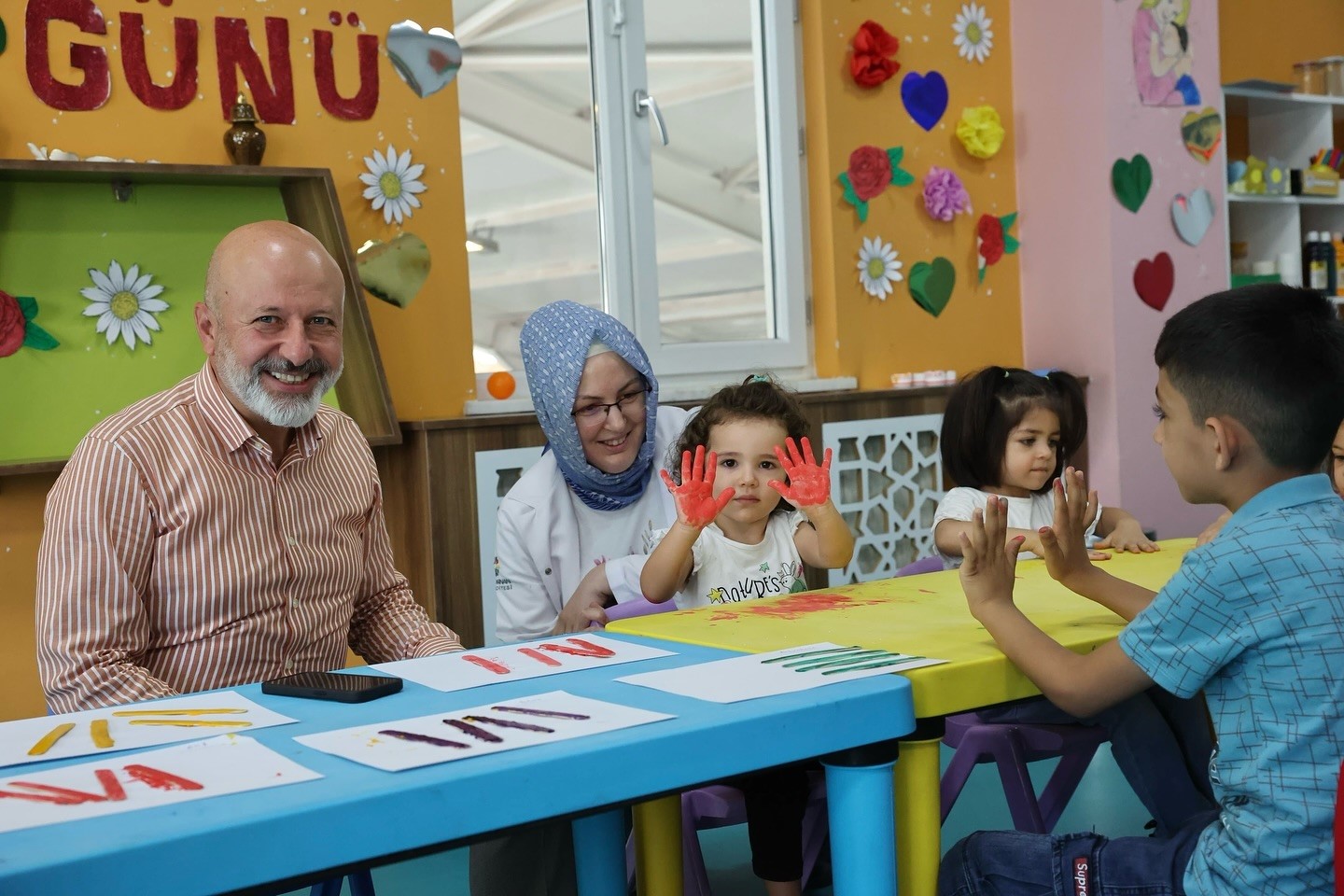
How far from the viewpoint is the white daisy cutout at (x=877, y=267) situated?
4137 millimetres

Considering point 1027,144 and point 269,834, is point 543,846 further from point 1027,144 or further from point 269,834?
point 1027,144

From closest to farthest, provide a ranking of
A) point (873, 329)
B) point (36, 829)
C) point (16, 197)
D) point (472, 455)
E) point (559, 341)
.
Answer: point (36, 829), point (559, 341), point (16, 197), point (472, 455), point (873, 329)

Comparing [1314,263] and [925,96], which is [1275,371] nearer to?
[925,96]

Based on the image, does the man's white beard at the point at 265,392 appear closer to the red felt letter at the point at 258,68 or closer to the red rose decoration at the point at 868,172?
the red felt letter at the point at 258,68

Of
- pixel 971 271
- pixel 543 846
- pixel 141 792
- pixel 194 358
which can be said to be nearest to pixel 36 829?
pixel 141 792

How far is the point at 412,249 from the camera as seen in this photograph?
332 centimetres

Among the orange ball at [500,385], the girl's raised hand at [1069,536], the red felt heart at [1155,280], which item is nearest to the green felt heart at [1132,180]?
the red felt heart at [1155,280]

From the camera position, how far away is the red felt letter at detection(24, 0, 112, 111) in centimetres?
284

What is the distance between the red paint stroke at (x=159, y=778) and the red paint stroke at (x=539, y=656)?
474mm

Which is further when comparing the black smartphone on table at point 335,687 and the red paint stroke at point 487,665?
the red paint stroke at point 487,665

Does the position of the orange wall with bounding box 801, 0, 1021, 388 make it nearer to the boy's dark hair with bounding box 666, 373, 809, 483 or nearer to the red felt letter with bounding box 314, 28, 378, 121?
the red felt letter with bounding box 314, 28, 378, 121

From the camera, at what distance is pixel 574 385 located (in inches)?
97.0

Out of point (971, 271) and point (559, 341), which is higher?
point (971, 271)

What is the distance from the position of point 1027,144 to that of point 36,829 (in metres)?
4.12
